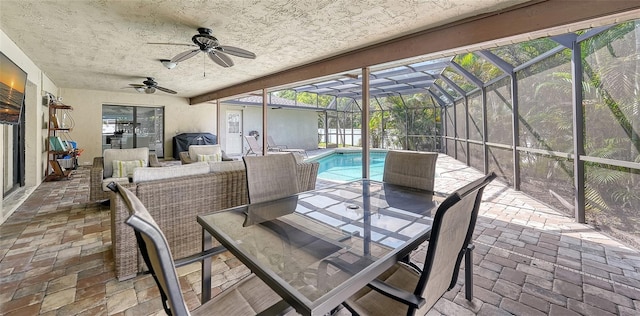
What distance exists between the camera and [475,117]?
6688mm

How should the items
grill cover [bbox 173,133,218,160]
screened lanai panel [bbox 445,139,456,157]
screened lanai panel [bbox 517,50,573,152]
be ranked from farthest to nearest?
grill cover [bbox 173,133,218,160]
screened lanai panel [bbox 445,139,456,157]
screened lanai panel [bbox 517,50,573,152]

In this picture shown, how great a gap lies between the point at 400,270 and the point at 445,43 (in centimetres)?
275

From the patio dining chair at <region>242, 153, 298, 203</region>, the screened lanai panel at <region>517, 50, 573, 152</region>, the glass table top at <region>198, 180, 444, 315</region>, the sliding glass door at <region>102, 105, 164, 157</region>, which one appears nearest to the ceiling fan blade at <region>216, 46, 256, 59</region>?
the patio dining chair at <region>242, 153, 298, 203</region>

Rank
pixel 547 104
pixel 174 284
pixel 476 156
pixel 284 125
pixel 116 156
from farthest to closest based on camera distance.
A: pixel 284 125, pixel 476 156, pixel 116 156, pixel 547 104, pixel 174 284

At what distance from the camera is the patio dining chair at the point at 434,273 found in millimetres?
924

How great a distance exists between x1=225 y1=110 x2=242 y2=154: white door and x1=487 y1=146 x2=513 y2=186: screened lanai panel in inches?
366

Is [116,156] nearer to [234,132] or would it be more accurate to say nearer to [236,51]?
[236,51]

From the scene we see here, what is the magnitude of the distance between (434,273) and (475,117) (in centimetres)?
691

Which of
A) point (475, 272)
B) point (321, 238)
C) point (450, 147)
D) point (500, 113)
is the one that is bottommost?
point (475, 272)

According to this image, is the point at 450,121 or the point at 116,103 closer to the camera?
the point at 116,103

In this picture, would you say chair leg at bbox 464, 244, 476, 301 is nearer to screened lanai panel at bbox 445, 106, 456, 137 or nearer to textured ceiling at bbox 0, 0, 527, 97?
textured ceiling at bbox 0, 0, 527, 97

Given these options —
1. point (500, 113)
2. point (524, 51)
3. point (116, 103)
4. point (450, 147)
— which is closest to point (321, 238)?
point (524, 51)

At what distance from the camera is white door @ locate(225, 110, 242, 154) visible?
439 inches

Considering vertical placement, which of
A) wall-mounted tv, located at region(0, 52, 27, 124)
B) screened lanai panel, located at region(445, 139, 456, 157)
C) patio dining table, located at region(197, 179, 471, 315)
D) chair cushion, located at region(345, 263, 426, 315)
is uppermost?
wall-mounted tv, located at region(0, 52, 27, 124)
